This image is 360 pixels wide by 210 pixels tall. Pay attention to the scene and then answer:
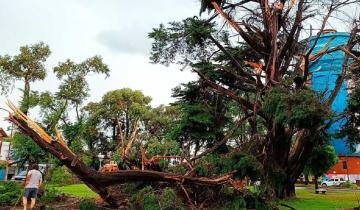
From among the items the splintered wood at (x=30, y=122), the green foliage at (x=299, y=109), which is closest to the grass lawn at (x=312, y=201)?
the green foliage at (x=299, y=109)

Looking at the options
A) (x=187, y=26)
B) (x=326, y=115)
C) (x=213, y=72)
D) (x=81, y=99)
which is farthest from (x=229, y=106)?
(x=81, y=99)

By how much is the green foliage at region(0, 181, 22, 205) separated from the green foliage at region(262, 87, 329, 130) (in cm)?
909

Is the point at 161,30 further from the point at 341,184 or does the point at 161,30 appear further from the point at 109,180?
the point at 341,184

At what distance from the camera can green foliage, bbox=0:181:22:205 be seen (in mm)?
13219

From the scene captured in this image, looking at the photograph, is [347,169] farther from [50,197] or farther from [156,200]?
[156,200]

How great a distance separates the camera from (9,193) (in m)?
13.7

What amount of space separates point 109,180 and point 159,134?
33.1 meters

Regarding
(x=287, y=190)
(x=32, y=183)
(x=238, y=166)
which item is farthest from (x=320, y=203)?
(x=32, y=183)

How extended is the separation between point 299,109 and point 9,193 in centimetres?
989

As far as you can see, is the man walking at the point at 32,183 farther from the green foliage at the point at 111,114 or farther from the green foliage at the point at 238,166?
the green foliage at the point at 111,114

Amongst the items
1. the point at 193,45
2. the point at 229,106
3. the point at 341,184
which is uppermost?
the point at 193,45

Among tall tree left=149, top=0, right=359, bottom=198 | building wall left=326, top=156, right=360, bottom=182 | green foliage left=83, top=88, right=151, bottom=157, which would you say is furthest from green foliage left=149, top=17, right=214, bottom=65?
building wall left=326, top=156, right=360, bottom=182

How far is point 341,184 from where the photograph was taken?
137ft

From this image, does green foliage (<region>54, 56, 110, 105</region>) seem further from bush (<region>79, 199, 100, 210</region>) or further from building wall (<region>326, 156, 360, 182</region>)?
building wall (<region>326, 156, 360, 182</region>)
